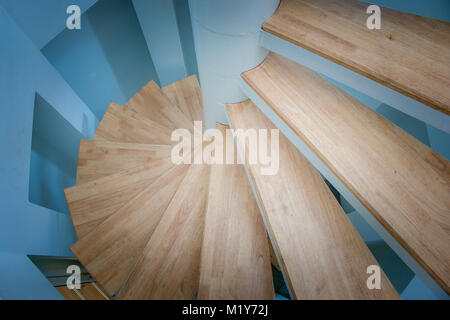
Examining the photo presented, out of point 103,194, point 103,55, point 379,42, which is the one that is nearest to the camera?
point 379,42

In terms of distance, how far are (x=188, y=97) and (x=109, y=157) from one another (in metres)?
1.15

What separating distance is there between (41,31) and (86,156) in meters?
0.94

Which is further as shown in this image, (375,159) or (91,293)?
(91,293)

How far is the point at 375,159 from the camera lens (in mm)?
974

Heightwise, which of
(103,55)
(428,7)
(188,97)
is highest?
(103,55)

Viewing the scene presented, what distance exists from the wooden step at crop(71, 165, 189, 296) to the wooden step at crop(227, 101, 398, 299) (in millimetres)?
832

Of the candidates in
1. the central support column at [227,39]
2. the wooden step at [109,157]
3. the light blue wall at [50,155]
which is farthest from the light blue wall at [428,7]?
the light blue wall at [50,155]

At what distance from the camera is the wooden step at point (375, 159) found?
807mm

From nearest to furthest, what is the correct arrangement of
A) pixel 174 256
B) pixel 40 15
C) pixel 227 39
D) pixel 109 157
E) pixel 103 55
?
1. pixel 227 39
2. pixel 174 256
3. pixel 40 15
4. pixel 109 157
5. pixel 103 55

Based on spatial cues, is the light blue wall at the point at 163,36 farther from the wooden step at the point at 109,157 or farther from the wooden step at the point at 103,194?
the wooden step at the point at 103,194

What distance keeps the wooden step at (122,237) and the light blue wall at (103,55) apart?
4.83 ft

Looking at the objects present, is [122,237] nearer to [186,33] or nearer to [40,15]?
[40,15]

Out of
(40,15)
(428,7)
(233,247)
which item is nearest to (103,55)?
(40,15)

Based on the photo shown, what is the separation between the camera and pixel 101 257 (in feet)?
4.75
